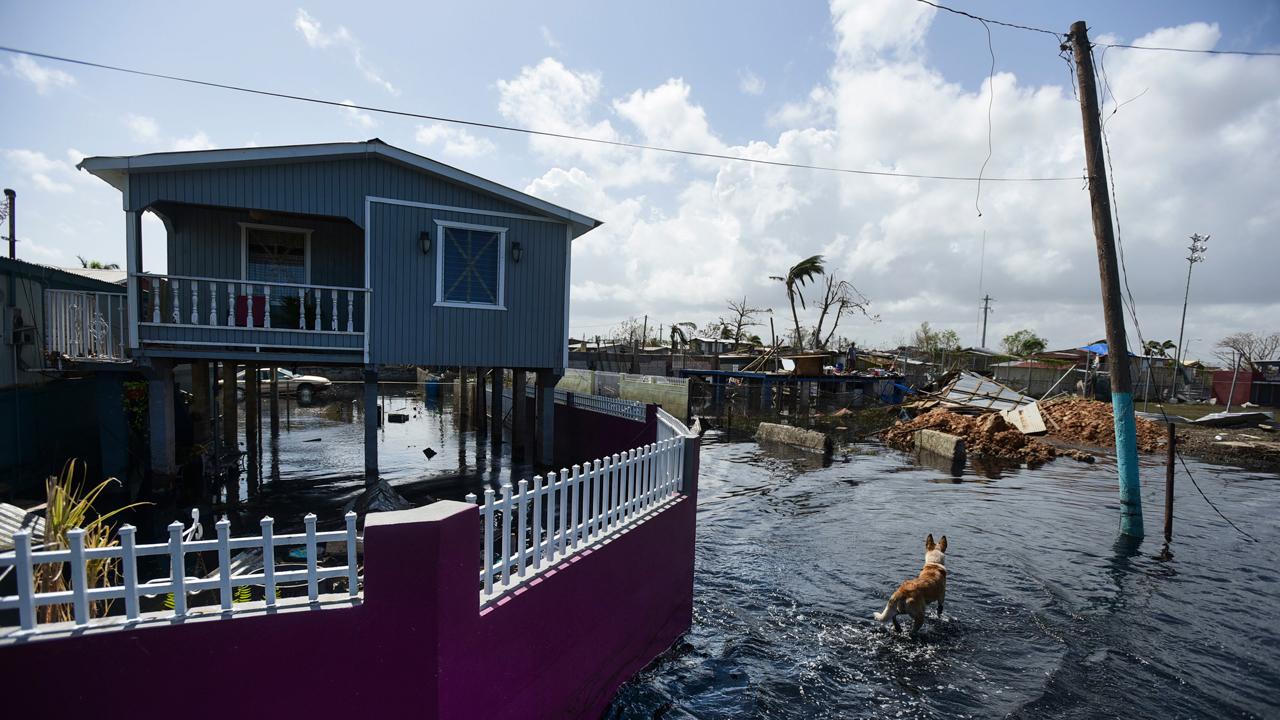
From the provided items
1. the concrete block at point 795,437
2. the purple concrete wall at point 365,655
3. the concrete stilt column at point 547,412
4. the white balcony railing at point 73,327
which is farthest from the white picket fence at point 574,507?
the concrete block at point 795,437

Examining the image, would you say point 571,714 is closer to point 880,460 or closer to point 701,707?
point 701,707

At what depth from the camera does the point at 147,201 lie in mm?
9695

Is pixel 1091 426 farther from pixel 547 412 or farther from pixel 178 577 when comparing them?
pixel 178 577

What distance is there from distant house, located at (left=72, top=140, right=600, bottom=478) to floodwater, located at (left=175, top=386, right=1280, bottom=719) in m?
2.81

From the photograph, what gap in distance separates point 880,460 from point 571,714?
1534 cm

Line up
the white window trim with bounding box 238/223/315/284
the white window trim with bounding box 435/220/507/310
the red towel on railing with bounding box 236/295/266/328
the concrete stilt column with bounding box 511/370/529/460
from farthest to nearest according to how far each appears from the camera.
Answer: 1. the concrete stilt column with bounding box 511/370/529/460
2. the white window trim with bounding box 238/223/315/284
3. the white window trim with bounding box 435/220/507/310
4. the red towel on railing with bounding box 236/295/266/328

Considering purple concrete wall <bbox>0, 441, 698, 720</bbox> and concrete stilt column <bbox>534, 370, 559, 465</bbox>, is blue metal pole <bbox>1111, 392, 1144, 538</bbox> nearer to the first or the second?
purple concrete wall <bbox>0, 441, 698, 720</bbox>

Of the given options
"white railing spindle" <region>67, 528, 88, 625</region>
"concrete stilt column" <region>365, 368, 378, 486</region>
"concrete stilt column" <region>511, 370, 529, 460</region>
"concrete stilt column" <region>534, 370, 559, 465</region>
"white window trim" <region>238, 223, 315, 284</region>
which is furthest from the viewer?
"concrete stilt column" <region>511, 370, 529, 460</region>

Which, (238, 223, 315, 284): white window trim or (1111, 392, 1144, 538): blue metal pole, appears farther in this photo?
(238, 223, 315, 284): white window trim

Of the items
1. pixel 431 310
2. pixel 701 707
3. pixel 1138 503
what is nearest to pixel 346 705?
pixel 701 707

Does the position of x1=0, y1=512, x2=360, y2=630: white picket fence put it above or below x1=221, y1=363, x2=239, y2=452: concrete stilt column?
above

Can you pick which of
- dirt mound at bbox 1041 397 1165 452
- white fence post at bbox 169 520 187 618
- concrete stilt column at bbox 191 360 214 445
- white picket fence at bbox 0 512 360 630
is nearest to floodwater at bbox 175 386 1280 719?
concrete stilt column at bbox 191 360 214 445

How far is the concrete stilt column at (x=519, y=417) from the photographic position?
51.8 ft

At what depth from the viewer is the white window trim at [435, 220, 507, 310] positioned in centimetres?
1127
